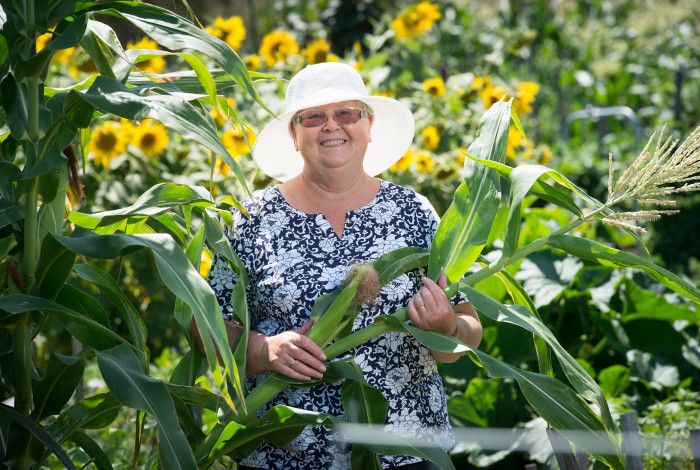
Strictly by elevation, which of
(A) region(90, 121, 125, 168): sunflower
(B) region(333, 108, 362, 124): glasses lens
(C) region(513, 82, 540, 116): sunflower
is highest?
(C) region(513, 82, 540, 116): sunflower

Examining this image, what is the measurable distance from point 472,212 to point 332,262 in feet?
1.07

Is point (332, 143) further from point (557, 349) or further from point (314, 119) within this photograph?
point (557, 349)

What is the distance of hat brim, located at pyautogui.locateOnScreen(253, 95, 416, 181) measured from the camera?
2641 mm

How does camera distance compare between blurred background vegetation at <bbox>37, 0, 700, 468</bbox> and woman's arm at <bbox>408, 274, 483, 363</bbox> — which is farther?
blurred background vegetation at <bbox>37, 0, 700, 468</bbox>

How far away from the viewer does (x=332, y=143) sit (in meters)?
2.43

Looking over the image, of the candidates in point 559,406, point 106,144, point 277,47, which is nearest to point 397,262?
point 559,406

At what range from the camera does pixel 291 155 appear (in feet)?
8.93

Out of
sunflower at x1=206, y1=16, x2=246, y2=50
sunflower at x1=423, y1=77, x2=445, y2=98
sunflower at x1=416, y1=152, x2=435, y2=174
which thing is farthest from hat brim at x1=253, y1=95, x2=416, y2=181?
sunflower at x1=206, y1=16, x2=246, y2=50

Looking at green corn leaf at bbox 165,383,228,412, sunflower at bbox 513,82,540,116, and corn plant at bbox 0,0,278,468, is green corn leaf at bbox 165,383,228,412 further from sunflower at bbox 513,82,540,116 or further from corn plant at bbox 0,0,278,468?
sunflower at bbox 513,82,540,116

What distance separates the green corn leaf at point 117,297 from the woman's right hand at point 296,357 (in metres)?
0.27

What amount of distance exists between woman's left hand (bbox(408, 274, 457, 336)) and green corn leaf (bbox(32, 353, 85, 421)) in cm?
68

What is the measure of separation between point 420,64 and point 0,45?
148 inches

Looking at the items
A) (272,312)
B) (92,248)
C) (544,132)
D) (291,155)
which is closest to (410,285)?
(272,312)

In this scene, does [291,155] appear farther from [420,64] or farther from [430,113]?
[420,64]
